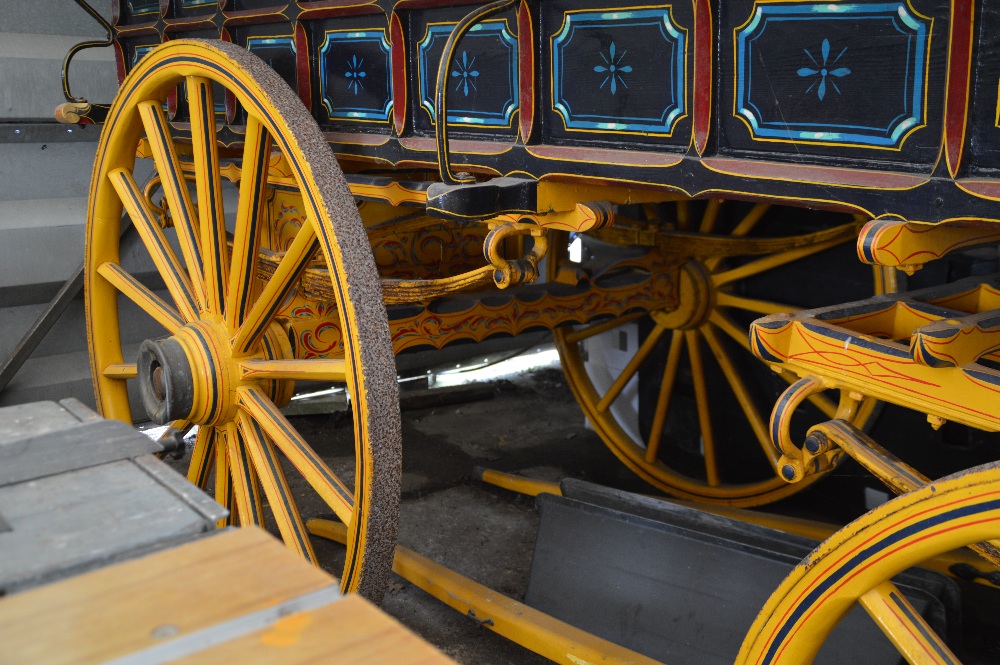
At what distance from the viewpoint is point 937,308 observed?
52.8 inches

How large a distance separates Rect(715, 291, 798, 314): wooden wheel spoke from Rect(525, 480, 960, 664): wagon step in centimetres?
69

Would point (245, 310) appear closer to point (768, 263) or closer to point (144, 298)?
point (144, 298)

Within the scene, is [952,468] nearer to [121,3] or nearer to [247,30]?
[247,30]

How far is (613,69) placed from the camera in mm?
1472

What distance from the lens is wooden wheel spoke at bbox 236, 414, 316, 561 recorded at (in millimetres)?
1796

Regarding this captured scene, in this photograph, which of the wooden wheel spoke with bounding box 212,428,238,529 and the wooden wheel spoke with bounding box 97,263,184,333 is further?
the wooden wheel spoke with bounding box 97,263,184,333

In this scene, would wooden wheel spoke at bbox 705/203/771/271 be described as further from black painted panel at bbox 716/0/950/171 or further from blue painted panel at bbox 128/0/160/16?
blue painted panel at bbox 128/0/160/16

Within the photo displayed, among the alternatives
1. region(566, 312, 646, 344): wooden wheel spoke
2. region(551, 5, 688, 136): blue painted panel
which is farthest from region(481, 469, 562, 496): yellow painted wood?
region(551, 5, 688, 136): blue painted panel

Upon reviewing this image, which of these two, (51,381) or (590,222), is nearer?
(590,222)

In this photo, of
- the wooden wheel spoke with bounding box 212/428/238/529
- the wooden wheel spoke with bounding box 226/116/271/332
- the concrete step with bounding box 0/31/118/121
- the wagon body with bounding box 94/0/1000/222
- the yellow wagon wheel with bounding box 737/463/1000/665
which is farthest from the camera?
the concrete step with bounding box 0/31/118/121

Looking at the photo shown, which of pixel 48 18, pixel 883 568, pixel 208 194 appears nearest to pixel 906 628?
pixel 883 568

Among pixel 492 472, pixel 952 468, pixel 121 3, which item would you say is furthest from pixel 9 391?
pixel 952 468

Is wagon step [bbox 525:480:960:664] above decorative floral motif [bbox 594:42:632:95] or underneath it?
underneath

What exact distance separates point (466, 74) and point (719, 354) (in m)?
1.29
